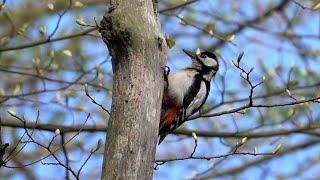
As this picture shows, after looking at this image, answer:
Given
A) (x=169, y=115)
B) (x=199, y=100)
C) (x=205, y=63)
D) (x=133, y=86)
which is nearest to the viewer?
(x=133, y=86)

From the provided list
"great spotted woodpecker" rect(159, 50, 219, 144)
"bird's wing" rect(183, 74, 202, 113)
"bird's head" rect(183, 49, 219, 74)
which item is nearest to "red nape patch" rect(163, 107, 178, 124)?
"great spotted woodpecker" rect(159, 50, 219, 144)

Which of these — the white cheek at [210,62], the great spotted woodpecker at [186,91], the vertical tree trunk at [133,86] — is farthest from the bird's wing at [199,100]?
the vertical tree trunk at [133,86]

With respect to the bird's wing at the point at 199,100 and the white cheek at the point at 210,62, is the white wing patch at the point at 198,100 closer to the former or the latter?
the bird's wing at the point at 199,100

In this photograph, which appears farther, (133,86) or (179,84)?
(179,84)

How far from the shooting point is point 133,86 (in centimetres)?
262

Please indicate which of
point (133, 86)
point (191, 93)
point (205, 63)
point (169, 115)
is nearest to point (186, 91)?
point (191, 93)

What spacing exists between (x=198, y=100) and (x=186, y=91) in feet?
0.44

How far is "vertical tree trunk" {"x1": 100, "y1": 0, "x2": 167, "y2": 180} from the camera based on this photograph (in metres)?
2.49

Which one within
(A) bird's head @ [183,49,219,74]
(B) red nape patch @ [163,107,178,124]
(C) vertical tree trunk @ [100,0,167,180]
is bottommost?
(C) vertical tree trunk @ [100,0,167,180]

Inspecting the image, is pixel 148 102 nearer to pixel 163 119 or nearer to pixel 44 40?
pixel 163 119

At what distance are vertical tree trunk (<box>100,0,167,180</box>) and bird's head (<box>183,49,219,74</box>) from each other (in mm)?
1439

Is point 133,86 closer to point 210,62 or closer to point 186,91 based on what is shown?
point 186,91

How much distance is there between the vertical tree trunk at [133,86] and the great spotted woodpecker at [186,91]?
0.97 metres

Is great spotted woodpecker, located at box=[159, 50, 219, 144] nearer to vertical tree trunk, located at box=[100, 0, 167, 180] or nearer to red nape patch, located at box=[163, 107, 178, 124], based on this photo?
red nape patch, located at box=[163, 107, 178, 124]
